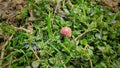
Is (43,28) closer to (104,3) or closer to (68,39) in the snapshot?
(68,39)

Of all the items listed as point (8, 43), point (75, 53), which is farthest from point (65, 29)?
point (8, 43)

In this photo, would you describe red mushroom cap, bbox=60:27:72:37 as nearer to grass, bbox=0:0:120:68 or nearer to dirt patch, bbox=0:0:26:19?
grass, bbox=0:0:120:68

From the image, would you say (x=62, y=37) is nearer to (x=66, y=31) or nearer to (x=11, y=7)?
(x=66, y=31)

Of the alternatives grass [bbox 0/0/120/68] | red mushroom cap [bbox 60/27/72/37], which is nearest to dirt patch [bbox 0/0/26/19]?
grass [bbox 0/0/120/68]

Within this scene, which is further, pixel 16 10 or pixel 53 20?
pixel 16 10

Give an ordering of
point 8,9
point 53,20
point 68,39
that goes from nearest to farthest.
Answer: point 68,39
point 53,20
point 8,9

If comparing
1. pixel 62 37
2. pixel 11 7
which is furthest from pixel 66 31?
pixel 11 7

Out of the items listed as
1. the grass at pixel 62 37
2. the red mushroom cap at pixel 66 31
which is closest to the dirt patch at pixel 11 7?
the grass at pixel 62 37
